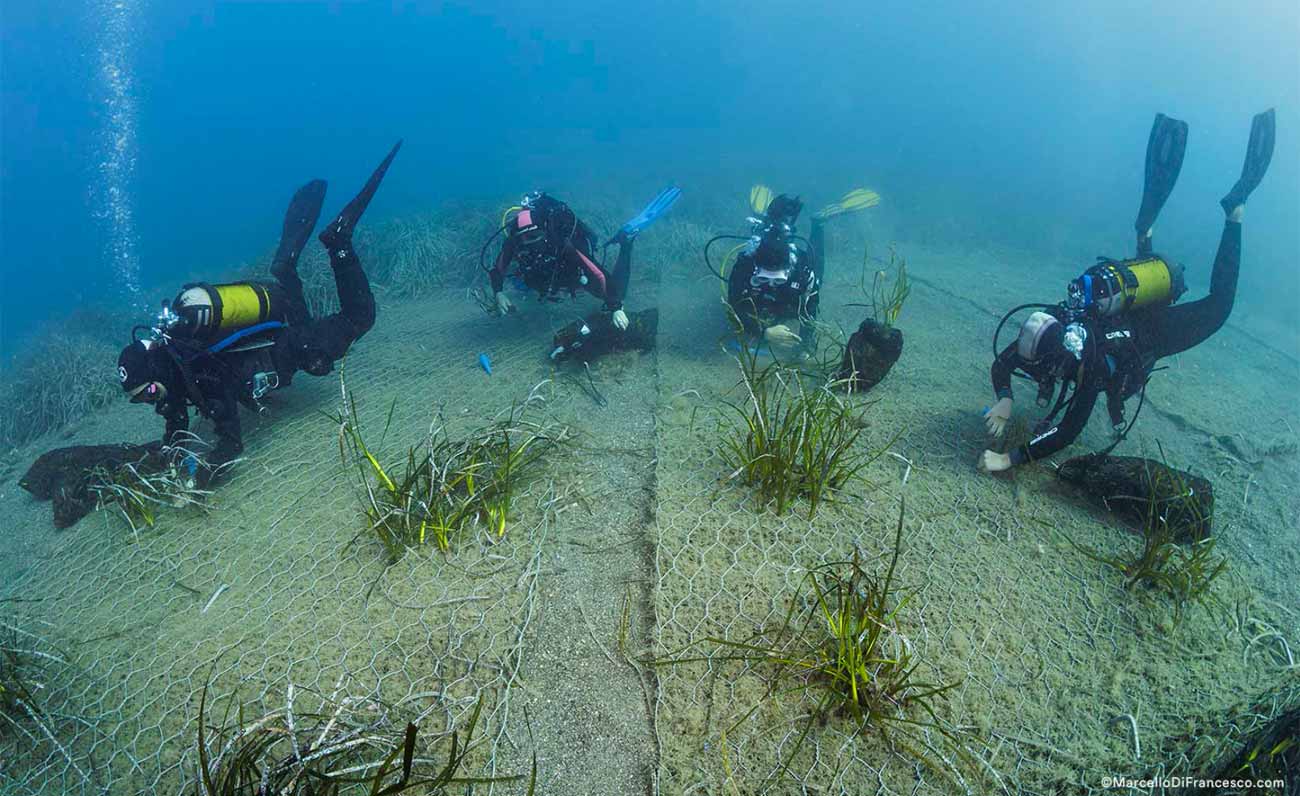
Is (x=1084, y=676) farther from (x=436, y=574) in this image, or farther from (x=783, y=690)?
(x=436, y=574)

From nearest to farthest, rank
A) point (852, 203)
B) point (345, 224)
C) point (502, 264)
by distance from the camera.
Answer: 1. point (345, 224)
2. point (502, 264)
3. point (852, 203)

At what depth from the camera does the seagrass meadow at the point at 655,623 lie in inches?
90.1

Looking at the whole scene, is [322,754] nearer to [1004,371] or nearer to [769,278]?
[1004,371]

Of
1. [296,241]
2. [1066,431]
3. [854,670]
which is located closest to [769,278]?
[1066,431]

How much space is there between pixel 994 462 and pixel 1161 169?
499 cm

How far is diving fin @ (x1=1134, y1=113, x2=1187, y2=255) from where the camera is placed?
6191 millimetres

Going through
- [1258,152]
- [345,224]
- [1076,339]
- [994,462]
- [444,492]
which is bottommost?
[994,462]

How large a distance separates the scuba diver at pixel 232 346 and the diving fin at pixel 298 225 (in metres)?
0.85

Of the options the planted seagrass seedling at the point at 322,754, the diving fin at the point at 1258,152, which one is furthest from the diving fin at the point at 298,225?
the diving fin at the point at 1258,152

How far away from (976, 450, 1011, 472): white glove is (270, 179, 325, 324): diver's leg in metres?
6.35

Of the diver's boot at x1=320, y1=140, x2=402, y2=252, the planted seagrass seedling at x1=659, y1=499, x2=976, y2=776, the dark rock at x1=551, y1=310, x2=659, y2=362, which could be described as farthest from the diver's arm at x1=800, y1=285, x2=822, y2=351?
the diver's boot at x1=320, y1=140, x2=402, y2=252

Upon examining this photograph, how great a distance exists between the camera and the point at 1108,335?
425cm

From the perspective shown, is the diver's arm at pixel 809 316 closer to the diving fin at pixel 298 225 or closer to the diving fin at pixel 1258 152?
the diving fin at pixel 1258 152

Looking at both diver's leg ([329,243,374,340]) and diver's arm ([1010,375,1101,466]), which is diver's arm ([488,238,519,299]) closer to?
diver's leg ([329,243,374,340])
